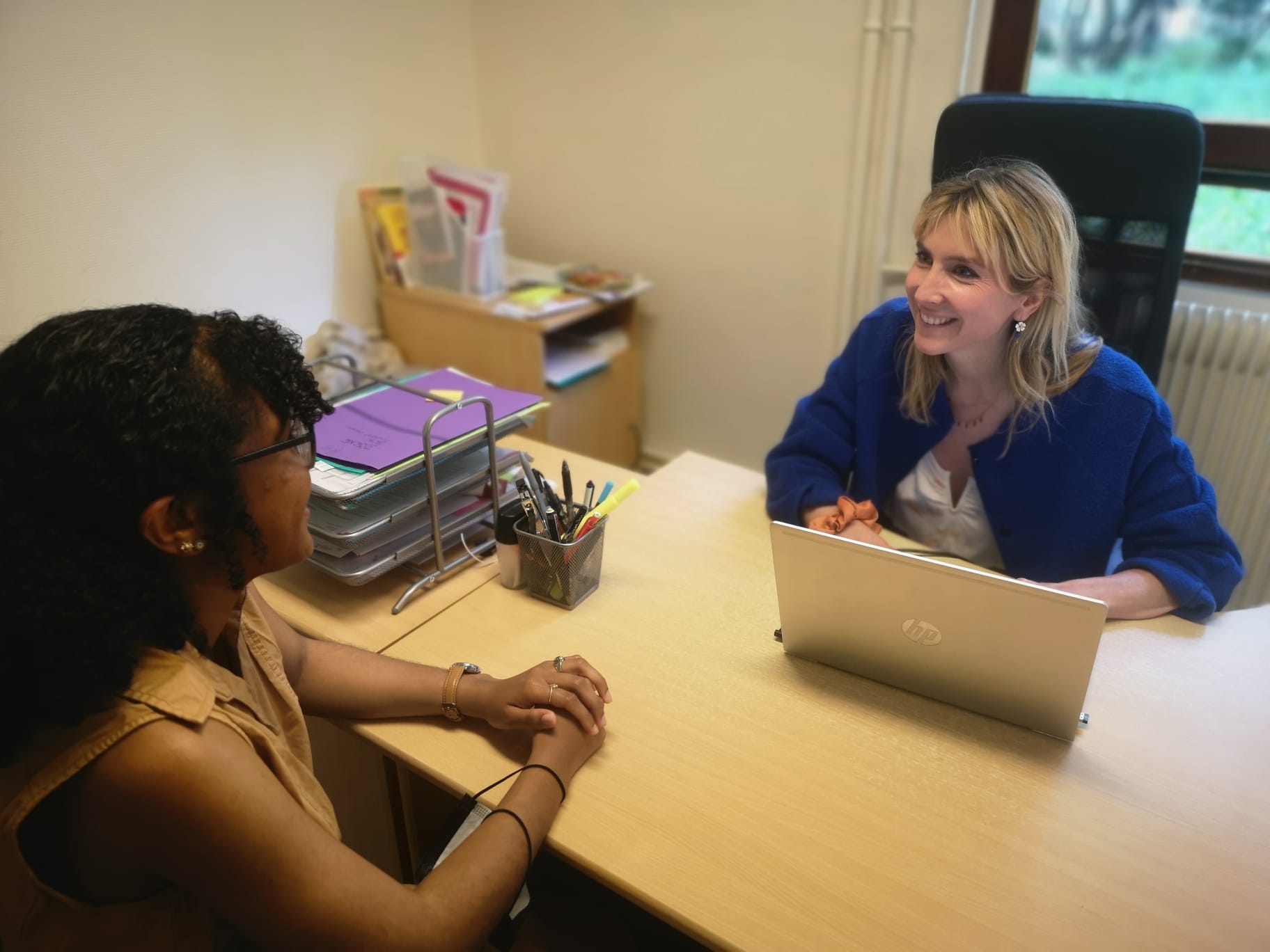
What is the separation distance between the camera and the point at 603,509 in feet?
4.10

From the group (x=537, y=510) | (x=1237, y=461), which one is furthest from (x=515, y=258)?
(x=1237, y=461)

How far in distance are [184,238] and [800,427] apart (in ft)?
5.32

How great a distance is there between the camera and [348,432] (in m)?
1.36

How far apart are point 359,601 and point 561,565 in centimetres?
32

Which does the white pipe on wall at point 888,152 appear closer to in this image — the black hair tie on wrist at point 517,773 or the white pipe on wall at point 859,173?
the white pipe on wall at point 859,173

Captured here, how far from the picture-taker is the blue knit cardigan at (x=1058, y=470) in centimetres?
124

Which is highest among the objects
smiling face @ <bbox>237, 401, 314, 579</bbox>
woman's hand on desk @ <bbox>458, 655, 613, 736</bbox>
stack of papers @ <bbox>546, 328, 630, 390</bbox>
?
smiling face @ <bbox>237, 401, 314, 579</bbox>

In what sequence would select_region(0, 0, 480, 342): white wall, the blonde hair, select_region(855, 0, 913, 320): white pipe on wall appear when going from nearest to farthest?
1. the blonde hair
2. select_region(0, 0, 480, 342): white wall
3. select_region(855, 0, 913, 320): white pipe on wall

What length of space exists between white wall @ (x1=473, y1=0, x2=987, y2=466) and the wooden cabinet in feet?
0.47

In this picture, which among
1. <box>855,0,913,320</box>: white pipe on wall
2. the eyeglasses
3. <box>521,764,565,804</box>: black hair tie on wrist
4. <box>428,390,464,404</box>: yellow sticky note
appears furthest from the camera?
<box>855,0,913,320</box>: white pipe on wall

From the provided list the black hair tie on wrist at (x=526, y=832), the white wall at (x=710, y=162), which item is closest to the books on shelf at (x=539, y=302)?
the white wall at (x=710, y=162)

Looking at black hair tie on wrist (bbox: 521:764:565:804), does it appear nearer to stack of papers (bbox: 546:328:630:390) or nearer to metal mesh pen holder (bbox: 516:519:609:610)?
metal mesh pen holder (bbox: 516:519:609:610)

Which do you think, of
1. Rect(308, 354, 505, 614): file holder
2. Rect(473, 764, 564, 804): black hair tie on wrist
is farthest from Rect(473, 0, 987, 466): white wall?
Rect(473, 764, 564, 804): black hair tie on wrist

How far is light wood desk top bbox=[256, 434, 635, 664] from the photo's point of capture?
1.22 meters
